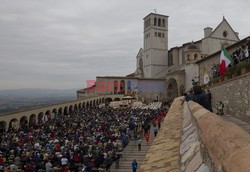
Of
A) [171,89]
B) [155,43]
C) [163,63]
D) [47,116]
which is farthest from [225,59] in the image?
[163,63]

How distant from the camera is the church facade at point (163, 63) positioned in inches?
1916

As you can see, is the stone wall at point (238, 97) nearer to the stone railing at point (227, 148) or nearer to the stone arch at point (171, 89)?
the stone railing at point (227, 148)

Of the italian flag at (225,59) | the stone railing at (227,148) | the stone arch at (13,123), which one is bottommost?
the stone arch at (13,123)

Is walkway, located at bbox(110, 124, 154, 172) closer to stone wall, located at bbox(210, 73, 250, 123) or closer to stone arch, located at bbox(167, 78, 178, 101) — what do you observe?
stone wall, located at bbox(210, 73, 250, 123)

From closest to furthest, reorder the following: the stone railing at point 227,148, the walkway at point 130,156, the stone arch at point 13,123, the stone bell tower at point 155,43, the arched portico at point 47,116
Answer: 1. the stone railing at point 227,148
2. the walkway at point 130,156
3. the stone arch at point 13,123
4. the arched portico at point 47,116
5. the stone bell tower at point 155,43

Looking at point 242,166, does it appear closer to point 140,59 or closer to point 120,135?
point 120,135

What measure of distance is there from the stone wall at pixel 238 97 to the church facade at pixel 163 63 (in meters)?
29.2

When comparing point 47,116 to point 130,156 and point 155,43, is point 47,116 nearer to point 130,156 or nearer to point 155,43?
point 130,156

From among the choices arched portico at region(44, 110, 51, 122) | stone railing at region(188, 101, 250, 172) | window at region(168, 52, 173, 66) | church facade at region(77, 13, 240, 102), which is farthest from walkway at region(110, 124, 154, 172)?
window at region(168, 52, 173, 66)

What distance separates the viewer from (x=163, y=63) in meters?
68.0

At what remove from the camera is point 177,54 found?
65.1 metres

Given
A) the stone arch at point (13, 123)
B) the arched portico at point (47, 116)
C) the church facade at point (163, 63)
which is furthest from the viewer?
the church facade at point (163, 63)

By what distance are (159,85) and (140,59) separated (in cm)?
1920

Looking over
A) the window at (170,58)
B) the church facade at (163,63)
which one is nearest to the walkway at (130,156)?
the church facade at (163,63)
